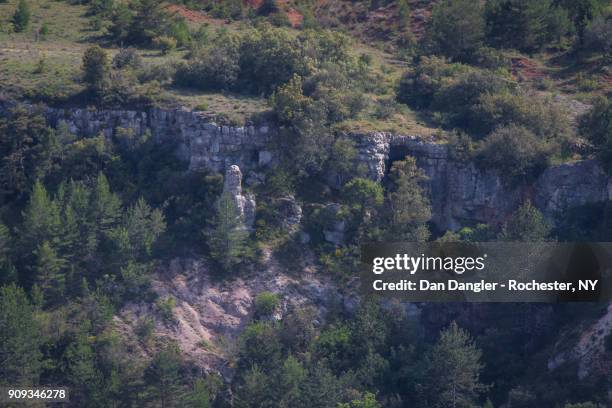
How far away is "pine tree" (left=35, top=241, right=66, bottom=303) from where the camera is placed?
55869 millimetres

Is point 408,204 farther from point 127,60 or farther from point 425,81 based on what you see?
point 127,60

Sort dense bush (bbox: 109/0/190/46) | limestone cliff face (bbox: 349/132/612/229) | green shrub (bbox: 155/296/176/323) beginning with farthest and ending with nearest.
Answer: dense bush (bbox: 109/0/190/46) < limestone cliff face (bbox: 349/132/612/229) < green shrub (bbox: 155/296/176/323)

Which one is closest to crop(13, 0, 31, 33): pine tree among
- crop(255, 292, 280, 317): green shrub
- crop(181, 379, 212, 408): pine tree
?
crop(255, 292, 280, 317): green shrub

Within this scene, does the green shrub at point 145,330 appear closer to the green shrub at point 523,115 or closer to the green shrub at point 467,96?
the green shrub at point 467,96

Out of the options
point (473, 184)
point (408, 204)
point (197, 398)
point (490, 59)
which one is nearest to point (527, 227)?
point (473, 184)

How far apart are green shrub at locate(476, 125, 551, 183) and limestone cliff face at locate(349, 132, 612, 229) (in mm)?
521

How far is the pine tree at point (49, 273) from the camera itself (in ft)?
183

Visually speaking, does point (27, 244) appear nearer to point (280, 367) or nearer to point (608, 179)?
point (280, 367)

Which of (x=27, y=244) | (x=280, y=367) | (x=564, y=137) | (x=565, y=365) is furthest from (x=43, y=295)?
(x=564, y=137)

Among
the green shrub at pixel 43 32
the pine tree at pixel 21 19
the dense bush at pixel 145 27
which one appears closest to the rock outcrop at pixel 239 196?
the dense bush at pixel 145 27

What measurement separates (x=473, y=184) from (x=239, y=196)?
1299 centimetres

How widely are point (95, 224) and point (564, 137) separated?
2628 centimetres

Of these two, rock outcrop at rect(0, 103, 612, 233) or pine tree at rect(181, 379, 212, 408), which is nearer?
pine tree at rect(181, 379, 212, 408)

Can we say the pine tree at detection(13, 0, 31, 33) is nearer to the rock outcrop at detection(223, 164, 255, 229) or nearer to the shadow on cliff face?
the rock outcrop at detection(223, 164, 255, 229)
